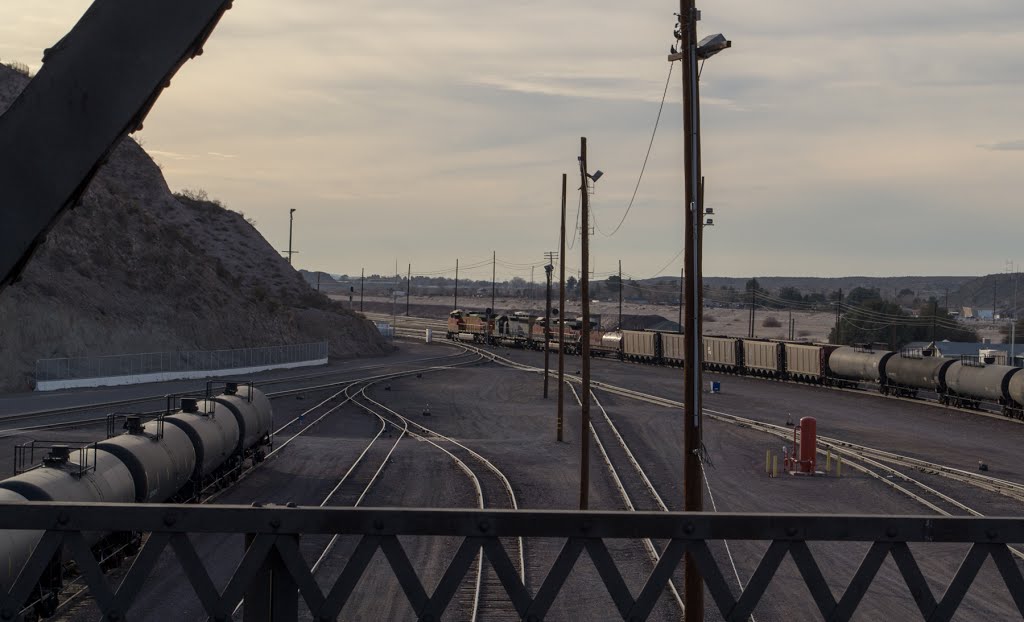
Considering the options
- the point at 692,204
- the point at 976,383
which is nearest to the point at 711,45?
the point at 692,204

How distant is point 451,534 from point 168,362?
67.4 meters

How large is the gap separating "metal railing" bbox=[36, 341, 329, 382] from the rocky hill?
1.70m

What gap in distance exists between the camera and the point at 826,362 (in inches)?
2970

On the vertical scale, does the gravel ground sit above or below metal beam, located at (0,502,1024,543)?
below

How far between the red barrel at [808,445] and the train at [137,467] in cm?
2057

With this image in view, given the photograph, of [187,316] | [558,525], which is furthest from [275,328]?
[558,525]

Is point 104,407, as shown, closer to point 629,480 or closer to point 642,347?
point 629,480

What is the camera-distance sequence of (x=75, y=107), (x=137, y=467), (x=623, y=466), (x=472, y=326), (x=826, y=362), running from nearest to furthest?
(x=75, y=107), (x=137, y=467), (x=623, y=466), (x=826, y=362), (x=472, y=326)

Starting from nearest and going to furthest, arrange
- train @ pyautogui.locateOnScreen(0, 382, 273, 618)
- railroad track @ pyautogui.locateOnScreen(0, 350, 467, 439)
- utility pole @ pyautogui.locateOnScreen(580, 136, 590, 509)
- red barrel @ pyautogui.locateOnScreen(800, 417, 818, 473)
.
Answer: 1. train @ pyautogui.locateOnScreen(0, 382, 273, 618)
2. utility pole @ pyautogui.locateOnScreen(580, 136, 590, 509)
3. red barrel @ pyautogui.locateOnScreen(800, 417, 818, 473)
4. railroad track @ pyautogui.locateOnScreen(0, 350, 467, 439)

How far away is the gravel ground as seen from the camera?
2036 cm

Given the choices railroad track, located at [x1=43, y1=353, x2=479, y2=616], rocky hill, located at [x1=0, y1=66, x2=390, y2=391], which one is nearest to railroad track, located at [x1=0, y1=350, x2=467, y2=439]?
railroad track, located at [x1=43, y1=353, x2=479, y2=616]

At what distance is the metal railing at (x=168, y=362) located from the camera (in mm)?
59175

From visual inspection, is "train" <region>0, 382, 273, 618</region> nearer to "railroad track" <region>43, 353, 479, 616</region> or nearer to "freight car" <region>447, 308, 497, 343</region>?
"railroad track" <region>43, 353, 479, 616</region>

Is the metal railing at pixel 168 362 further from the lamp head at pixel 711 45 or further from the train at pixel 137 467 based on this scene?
the lamp head at pixel 711 45
